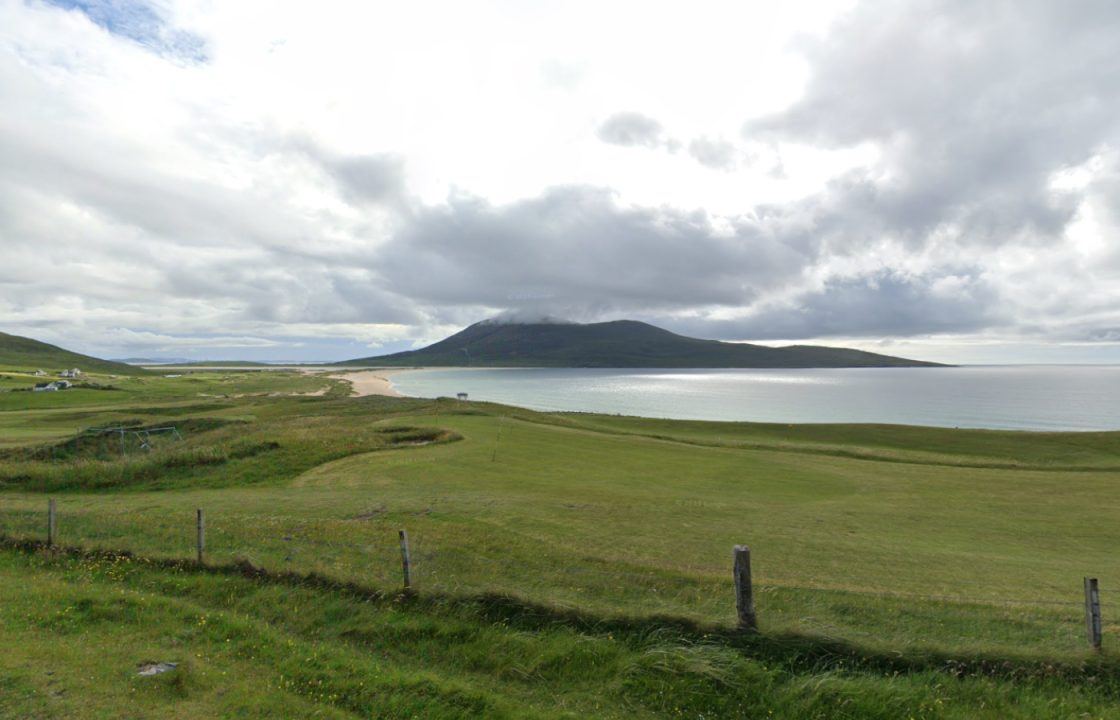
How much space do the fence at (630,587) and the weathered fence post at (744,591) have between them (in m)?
0.02

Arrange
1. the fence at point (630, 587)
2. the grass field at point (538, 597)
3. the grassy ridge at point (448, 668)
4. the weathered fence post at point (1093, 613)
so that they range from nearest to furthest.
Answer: the grassy ridge at point (448, 668), the grass field at point (538, 597), the weathered fence post at point (1093, 613), the fence at point (630, 587)

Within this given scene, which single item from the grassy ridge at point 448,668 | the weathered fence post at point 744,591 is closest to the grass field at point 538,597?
the grassy ridge at point 448,668

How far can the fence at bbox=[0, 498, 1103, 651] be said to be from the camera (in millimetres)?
11367

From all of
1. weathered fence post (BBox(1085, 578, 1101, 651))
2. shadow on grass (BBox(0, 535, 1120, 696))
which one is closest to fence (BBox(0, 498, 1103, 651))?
weathered fence post (BBox(1085, 578, 1101, 651))

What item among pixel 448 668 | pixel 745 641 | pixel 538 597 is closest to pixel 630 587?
pixel 538 597

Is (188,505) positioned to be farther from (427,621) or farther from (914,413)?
(914,413)

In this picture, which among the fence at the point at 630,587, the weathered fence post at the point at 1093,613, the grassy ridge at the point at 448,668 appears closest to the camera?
the grassy ridge at the point at 448,668

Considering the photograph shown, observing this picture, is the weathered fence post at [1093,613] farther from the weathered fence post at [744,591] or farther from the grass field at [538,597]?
the weathered fence post at [744,591]

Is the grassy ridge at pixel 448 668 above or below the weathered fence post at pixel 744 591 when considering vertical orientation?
below

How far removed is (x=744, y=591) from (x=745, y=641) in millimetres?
905

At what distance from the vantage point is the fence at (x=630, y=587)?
1137 centimetres

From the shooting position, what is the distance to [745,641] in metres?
10.4

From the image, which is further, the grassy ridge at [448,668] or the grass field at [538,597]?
the grass field at [538,597]

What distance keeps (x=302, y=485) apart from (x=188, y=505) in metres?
6.38
